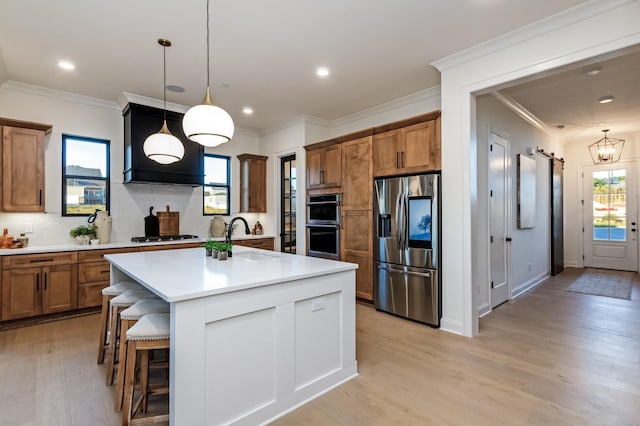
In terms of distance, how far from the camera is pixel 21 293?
362 centimetres

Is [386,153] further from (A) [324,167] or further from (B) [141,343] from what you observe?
(B) [141,343]

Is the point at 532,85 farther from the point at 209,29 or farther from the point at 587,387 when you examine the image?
the point at 209,29

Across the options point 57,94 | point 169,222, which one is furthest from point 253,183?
point 57,94

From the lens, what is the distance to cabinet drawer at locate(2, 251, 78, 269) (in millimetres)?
3566

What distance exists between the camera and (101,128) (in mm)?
4645

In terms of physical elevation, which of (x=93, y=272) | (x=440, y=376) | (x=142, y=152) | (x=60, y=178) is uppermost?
(x=142, y=152)

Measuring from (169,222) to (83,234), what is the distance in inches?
44.7

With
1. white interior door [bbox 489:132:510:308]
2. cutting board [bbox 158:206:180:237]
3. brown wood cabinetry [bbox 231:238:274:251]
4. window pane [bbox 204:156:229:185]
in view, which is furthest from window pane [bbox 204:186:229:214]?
white interior door [bbox 489:132:510:308]

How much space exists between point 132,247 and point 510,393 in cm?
448

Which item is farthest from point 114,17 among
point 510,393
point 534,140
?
point 534,140

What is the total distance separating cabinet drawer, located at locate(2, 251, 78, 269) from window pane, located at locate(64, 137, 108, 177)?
4.19ft

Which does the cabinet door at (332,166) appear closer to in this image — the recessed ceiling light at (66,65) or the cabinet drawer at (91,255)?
Answer: the cabinet drawer at (91,255)

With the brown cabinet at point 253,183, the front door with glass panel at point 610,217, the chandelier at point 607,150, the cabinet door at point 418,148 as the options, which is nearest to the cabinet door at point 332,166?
the cabinet door at point 418,148

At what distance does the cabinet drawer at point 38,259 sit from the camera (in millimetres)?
3566
